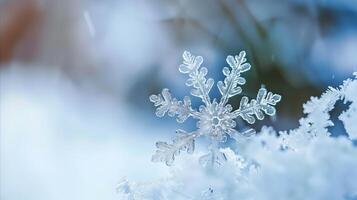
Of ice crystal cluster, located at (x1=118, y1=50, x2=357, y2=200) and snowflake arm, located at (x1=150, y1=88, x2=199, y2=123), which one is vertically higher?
snowflake arm, located at (x1=150, y1=88, x2=199, y2=123)

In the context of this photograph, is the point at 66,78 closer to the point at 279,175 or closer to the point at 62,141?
the point at 62,141

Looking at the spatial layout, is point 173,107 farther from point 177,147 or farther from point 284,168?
point 284,168

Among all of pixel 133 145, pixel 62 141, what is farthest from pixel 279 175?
pixel 62 141

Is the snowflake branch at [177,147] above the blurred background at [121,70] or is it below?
below

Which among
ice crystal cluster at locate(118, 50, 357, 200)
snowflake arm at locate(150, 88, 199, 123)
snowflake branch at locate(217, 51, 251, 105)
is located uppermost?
snowflake branch at locate(217, 51, 251, 105)

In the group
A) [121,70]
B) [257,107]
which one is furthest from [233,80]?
[121,70]

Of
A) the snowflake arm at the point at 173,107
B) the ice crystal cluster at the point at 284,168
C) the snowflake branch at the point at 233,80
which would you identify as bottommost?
the ice crystal cluster at the point at 284,168
